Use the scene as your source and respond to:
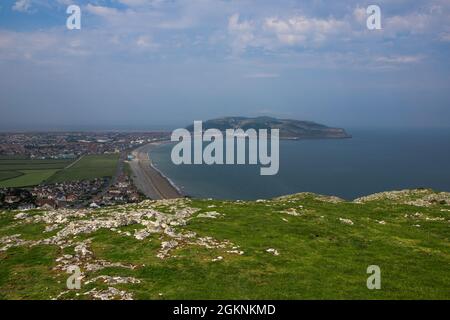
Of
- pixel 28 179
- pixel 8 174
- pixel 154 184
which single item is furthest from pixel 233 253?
pixel 8 174

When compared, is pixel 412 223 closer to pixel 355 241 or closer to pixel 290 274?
pixel 355 241

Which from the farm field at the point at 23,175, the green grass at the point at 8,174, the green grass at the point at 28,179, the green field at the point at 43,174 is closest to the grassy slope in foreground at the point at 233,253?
the green grass at the point at 28,179

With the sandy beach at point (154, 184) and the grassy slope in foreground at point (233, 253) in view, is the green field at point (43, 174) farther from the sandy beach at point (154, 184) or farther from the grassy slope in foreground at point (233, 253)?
the grassy slope in foreground at point (233, 253)

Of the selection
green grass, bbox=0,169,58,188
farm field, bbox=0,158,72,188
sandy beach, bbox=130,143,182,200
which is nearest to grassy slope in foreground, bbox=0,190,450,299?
sandy beach, bbox=130,143,182,200

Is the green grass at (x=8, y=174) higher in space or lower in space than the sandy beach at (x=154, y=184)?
higher

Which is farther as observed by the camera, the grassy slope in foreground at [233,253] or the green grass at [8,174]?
the green grass at [8,174]

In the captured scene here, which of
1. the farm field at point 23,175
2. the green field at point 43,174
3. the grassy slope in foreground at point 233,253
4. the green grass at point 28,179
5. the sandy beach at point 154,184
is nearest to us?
the grassy slope in foreground at point 233,253
